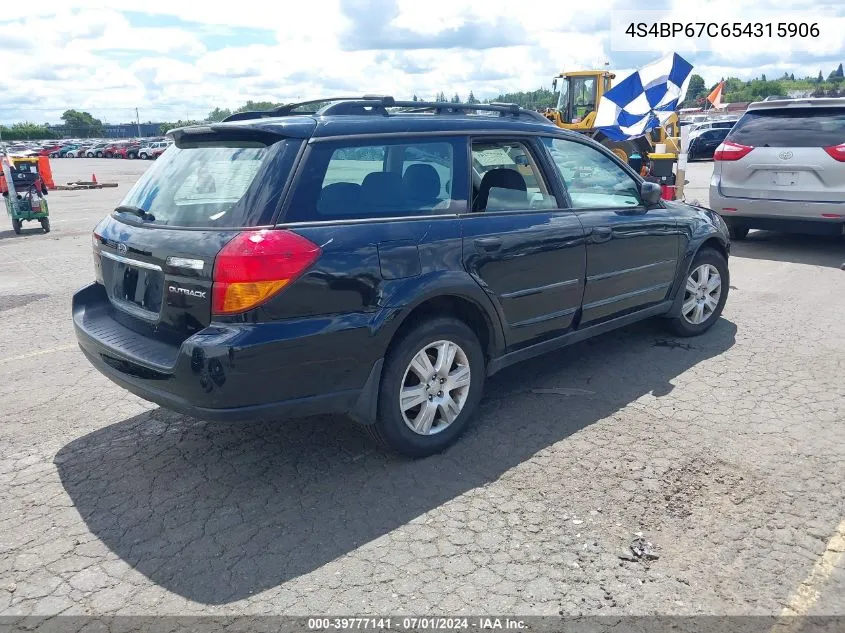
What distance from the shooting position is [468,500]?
3.40 m

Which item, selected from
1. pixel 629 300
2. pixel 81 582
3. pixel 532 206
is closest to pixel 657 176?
pixel 629 300

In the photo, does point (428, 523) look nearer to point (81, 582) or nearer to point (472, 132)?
point (81, 582)

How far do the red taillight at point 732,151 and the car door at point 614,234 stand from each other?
15.2 feet

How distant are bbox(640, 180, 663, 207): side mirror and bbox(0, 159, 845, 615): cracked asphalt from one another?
3.90ft

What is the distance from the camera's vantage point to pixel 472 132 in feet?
13.4

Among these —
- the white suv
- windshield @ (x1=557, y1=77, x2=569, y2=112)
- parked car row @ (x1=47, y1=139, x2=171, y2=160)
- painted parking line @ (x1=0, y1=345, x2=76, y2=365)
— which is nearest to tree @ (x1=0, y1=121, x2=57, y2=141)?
parked car row @ (x1=47, y1=139, x2=171, y2=160)

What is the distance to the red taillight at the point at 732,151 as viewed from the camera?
9.13 metres

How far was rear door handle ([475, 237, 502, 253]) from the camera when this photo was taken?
153 inches

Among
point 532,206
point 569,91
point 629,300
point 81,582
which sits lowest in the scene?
point 81,582

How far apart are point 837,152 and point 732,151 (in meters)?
1.24

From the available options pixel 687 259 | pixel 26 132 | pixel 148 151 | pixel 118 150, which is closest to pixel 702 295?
pixel 687 259

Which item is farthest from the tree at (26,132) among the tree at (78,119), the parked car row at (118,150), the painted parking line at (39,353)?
the painted parking line at (39,353)

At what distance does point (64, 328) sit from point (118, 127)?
12689 centimetres

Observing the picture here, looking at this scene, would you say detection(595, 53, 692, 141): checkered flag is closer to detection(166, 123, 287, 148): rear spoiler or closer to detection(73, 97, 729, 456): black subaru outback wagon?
detection(73, 97, 729, 456): black subaru outback wagon
